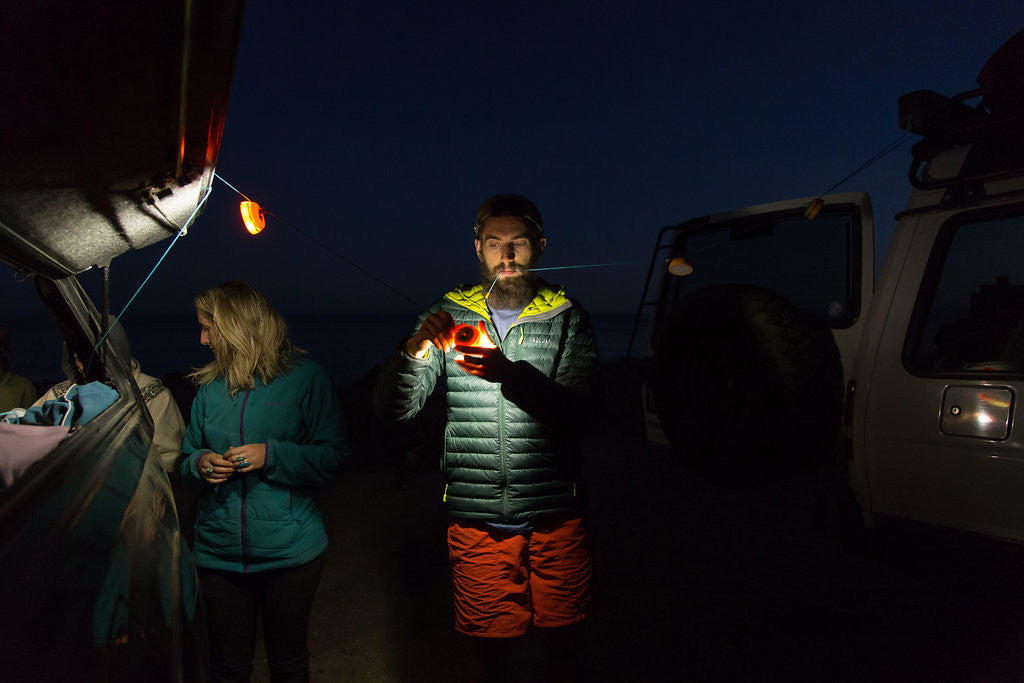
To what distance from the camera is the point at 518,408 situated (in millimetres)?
2236

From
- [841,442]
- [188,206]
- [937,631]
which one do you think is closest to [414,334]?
[188,206]

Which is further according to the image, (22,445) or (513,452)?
(513,452)

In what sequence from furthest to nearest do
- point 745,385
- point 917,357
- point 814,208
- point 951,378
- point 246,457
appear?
1. point 814,208
2. point 745,385
3. point 917,357
4. point 951,378
5. point 246,457

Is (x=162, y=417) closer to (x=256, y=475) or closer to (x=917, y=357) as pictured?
(x=256, y=475)

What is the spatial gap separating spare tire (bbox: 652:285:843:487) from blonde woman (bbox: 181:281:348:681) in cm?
229

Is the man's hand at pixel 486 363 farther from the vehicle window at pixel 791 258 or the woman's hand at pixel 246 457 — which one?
the vehicle window at pixel 791 258

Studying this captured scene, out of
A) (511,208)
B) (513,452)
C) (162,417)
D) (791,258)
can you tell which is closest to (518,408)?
(513,452)

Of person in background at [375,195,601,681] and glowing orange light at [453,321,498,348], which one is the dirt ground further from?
glowing orange light at [453,321,498,348]

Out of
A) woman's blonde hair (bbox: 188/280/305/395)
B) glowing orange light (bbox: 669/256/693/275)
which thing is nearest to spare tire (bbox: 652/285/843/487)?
glowing orange light (bbox: 669/256/693/275)

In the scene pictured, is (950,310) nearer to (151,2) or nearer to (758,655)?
(758,655)

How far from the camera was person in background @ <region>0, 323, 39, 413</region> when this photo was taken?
220cm

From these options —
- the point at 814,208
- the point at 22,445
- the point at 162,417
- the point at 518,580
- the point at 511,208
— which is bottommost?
the point at 518,580

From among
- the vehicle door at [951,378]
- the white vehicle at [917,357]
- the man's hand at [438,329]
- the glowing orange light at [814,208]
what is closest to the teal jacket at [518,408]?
the man's hand at [438,329]

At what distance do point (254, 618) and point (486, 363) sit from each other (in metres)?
1.37
